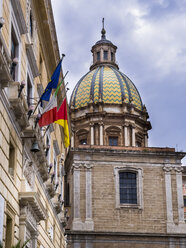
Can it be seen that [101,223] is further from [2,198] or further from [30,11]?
[2,198]

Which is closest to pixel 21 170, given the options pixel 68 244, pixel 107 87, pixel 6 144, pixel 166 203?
pixel 6 144

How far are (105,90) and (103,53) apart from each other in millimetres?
8994

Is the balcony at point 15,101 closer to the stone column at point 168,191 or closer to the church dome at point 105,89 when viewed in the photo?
the stone column at point 168,191

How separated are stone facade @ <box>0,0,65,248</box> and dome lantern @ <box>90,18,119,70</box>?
39.8 m

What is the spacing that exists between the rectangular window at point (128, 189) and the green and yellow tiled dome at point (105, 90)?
42.5ft

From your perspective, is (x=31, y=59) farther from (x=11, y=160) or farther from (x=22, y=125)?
(x=11, y=160)

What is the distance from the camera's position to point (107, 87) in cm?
5759

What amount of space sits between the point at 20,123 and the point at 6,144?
1931mm

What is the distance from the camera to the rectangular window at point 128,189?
44750 millimetres

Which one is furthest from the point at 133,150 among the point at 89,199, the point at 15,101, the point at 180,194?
the point at 15,101

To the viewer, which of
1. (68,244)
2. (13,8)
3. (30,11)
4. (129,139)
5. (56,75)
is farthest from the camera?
(129,139)

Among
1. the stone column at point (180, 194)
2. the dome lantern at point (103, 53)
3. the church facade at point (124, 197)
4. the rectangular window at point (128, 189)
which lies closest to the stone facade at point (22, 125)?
the church facade at point (124, 197)

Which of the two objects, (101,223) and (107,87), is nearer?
(101,223)

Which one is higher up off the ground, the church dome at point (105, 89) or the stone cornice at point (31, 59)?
the church dome at point (105, 89)
